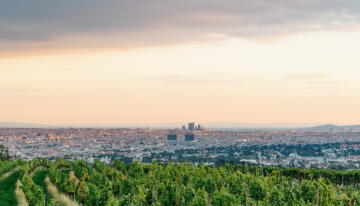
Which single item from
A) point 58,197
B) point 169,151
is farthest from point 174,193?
point 169,151

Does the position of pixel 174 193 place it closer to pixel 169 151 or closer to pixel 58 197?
pixel 58 197

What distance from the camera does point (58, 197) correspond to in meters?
19.5

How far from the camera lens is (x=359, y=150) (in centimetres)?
11062

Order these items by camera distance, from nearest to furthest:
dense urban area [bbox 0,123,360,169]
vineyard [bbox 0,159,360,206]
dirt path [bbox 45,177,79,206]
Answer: vineyard [bbox 0,159,360,206], dirt path [bbox 45,177,79,206], dense urban area [bbox 0,123,360,169]

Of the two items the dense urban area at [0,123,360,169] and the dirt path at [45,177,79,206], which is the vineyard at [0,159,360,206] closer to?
the dirt path at [45,177,79,206]

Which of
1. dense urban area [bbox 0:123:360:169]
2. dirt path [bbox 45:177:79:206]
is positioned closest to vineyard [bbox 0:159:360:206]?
dirt path [bbox 45:177:79:206]

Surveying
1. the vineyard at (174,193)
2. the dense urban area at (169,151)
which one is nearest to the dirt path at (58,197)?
the vineyard at (174,193)

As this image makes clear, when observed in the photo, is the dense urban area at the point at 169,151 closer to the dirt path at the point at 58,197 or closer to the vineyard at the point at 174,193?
the dirt path at the point at 58,197

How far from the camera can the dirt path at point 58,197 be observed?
1769 cm

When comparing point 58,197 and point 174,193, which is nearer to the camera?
point 174,193

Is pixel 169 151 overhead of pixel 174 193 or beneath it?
beneath

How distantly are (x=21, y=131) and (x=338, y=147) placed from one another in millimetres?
140736

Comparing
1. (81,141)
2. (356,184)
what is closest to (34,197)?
(356,184)

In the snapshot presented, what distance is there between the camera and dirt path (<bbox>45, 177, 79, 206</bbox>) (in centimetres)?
1769
